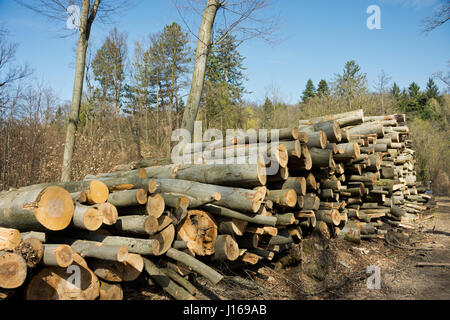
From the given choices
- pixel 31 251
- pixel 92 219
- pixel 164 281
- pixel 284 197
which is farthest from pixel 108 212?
pixel 284 197

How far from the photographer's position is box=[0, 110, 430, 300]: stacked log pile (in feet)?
9.72

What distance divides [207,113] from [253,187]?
19.4 m

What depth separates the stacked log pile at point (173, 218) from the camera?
2.96 meters

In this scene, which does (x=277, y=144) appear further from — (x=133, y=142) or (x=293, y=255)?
(x=133, y=142)

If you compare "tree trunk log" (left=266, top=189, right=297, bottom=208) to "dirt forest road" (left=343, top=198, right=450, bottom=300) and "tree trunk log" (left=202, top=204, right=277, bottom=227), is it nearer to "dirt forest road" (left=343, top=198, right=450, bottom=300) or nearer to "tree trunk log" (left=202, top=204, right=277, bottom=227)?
"tree trunk log" (left=202, top=204, right=277, bottom=227)

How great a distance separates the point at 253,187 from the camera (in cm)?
423

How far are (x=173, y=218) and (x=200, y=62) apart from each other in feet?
21.5

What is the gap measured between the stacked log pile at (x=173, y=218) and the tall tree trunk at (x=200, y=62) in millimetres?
2473

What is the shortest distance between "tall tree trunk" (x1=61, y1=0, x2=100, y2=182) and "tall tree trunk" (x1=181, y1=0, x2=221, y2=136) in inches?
117

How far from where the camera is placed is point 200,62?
9.13m

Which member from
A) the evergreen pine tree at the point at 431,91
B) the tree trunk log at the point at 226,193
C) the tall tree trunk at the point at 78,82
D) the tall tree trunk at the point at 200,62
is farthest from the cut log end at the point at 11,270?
the evergreen pine tree at the point at 431,91
